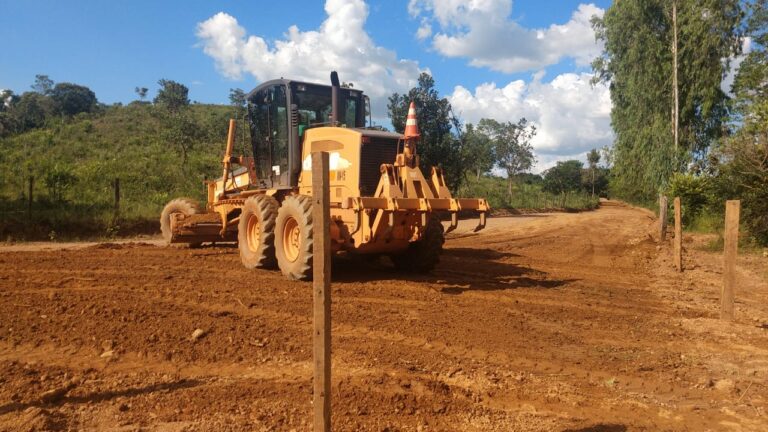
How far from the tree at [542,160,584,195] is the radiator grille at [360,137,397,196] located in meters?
58.4

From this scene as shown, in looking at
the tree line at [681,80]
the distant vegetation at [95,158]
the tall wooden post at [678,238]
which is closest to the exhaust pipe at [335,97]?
the distant vegetation at [95,158]

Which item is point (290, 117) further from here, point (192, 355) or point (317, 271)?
point (317, 271)

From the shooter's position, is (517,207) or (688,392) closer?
(688,392)

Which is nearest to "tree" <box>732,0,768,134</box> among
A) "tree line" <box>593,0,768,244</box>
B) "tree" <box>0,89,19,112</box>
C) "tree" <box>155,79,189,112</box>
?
"tree line" <box>593,0,768,244</box>

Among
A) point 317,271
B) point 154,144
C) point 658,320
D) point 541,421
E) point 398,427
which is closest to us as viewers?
point 317,271

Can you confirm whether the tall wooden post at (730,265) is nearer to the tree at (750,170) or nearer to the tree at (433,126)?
the tree at (750,170)

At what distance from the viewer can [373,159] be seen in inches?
332

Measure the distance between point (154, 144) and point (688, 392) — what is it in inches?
1394

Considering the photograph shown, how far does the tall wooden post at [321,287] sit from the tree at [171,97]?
1765 inches

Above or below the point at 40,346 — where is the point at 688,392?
below

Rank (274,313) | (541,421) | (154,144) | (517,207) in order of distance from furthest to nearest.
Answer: (517,207) < (154,144) < (274,313) < (541,421)

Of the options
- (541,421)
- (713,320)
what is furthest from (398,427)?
(713,320)

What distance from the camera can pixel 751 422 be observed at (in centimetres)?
395

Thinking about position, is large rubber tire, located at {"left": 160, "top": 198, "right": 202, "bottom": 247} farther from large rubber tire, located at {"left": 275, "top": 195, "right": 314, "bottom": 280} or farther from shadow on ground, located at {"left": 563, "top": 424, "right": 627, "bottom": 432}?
shadow on ground, located at {"left": 563, "top": 424, "right": 627, "bottom": 432}
